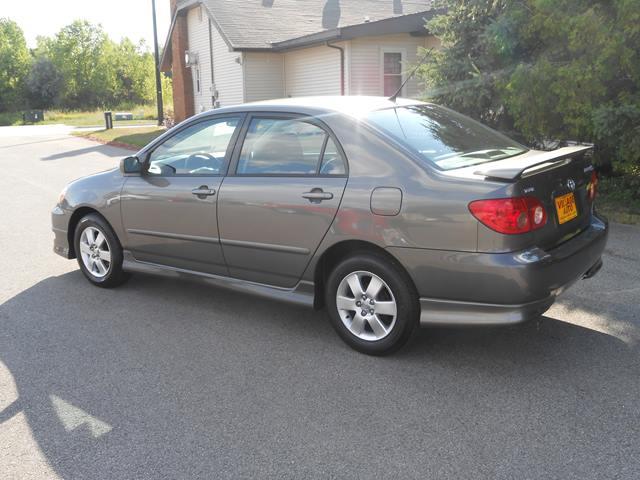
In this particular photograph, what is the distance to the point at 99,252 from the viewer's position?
Result: 18.3ft

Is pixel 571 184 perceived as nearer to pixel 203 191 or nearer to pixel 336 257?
pixel 336 257

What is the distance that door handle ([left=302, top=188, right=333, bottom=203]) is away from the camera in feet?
13.2

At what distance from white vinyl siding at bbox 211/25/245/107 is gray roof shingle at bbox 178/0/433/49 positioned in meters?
0.79

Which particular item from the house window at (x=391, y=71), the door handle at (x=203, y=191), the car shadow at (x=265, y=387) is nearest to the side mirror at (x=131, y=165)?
the door handle at (x=203, y=191)

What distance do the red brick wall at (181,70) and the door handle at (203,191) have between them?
23.1 meters

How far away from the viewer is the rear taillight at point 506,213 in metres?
3.42

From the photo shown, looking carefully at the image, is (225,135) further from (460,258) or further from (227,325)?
(460,258)

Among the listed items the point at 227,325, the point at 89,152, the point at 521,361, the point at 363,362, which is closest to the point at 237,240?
the point at 227,325

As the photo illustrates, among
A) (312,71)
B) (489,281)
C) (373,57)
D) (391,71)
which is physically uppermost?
(373,57)

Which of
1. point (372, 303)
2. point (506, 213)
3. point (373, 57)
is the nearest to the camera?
point (506, 213)

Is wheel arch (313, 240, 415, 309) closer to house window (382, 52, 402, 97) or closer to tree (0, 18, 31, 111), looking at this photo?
house window (382, 52, 402, 97)

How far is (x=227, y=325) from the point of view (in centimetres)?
470

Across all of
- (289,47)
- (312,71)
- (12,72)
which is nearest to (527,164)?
(312,71)

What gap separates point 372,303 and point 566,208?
1333 millimetres
